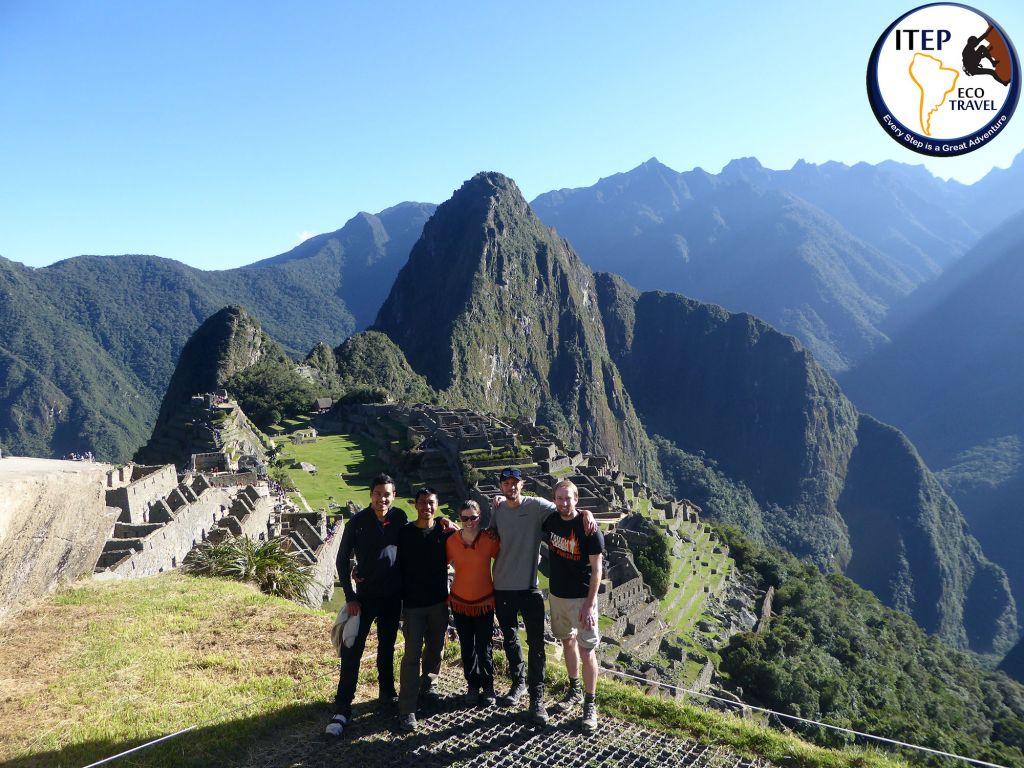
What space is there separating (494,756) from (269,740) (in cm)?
169

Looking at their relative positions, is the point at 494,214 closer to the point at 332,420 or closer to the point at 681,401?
the point at 681,401

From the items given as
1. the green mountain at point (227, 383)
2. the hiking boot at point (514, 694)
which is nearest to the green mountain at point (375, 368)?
the green mountain at point (227, 383)

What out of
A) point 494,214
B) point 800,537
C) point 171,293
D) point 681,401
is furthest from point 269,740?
point 681,401

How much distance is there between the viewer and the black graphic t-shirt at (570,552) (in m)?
4.54

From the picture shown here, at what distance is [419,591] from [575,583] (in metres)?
1.24

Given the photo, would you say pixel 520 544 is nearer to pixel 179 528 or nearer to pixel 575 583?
pixel 575 583

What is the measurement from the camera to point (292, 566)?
9.19 m

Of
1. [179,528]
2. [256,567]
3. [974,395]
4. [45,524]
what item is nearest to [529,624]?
[45,524]

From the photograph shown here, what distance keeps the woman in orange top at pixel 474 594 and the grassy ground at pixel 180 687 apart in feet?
2.54

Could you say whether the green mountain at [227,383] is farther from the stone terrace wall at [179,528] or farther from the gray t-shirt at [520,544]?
the gray t-shirt at [520,544]

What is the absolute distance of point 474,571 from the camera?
4.70 meters

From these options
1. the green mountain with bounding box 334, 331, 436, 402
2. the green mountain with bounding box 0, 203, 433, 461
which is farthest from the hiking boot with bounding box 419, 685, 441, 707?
the green mountain with bounding box 0, 203, 433, 461

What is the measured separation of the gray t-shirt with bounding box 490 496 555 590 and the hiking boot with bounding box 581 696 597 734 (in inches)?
39.9

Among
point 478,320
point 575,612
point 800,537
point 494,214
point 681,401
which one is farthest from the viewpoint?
point 681,401
